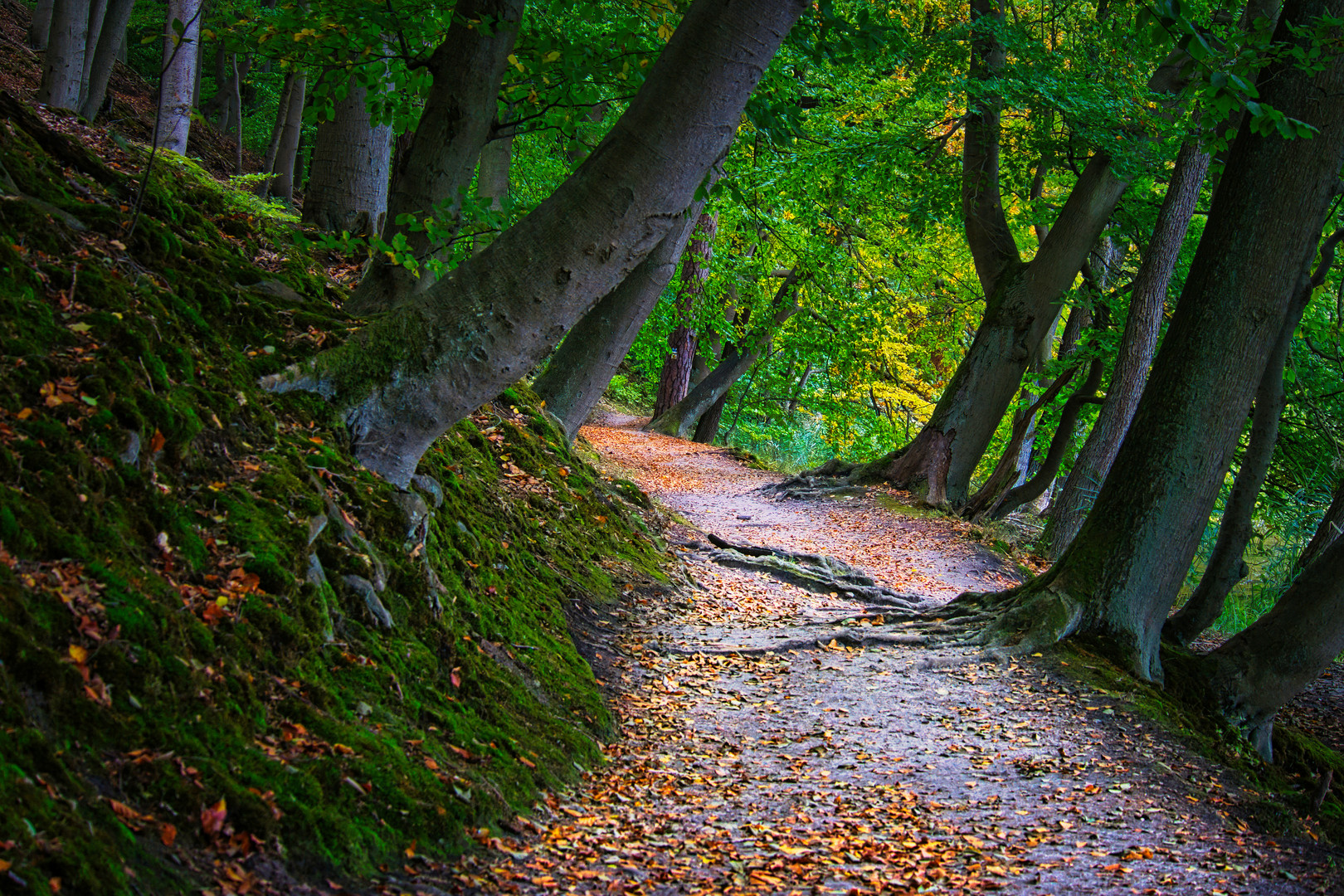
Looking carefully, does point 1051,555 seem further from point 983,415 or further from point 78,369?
point 78,369

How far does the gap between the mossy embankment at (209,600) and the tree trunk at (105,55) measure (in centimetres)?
485

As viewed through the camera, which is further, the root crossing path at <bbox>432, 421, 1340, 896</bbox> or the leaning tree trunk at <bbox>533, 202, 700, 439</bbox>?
the leaning tree trunk at <bbox>533, 202, 700, 439</bbox>

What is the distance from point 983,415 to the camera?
1276 centimetres

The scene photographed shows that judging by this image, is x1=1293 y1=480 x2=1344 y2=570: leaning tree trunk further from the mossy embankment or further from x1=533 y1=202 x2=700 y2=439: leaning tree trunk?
the mossy embankment

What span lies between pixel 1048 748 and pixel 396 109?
555 cm

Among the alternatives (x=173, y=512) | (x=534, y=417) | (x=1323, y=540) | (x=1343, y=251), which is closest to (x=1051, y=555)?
(x=1323, y=540)

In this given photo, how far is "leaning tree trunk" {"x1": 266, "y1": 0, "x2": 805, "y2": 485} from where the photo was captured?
161 inches

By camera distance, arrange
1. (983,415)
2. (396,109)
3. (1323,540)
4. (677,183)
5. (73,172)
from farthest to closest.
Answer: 1. (983,415)
2. (1323,540)
3. (396,109)
4. (73,172)
5. (677,183)

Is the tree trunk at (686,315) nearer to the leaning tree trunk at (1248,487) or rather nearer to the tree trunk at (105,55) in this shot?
the tree trunk at (105,55)

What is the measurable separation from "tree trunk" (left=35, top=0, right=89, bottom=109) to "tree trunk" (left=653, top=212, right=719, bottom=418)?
758cm

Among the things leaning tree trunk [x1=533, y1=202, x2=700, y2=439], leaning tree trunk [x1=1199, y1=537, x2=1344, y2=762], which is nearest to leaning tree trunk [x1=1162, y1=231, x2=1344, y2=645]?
leaning tree trunk [x1=1199, y1=537, x2=1344, y2=762]

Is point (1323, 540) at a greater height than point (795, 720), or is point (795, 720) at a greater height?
point (1323, 540)

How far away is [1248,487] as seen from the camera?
6.73 m

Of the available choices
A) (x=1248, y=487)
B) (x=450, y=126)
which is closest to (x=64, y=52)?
(x=450, y=126)
